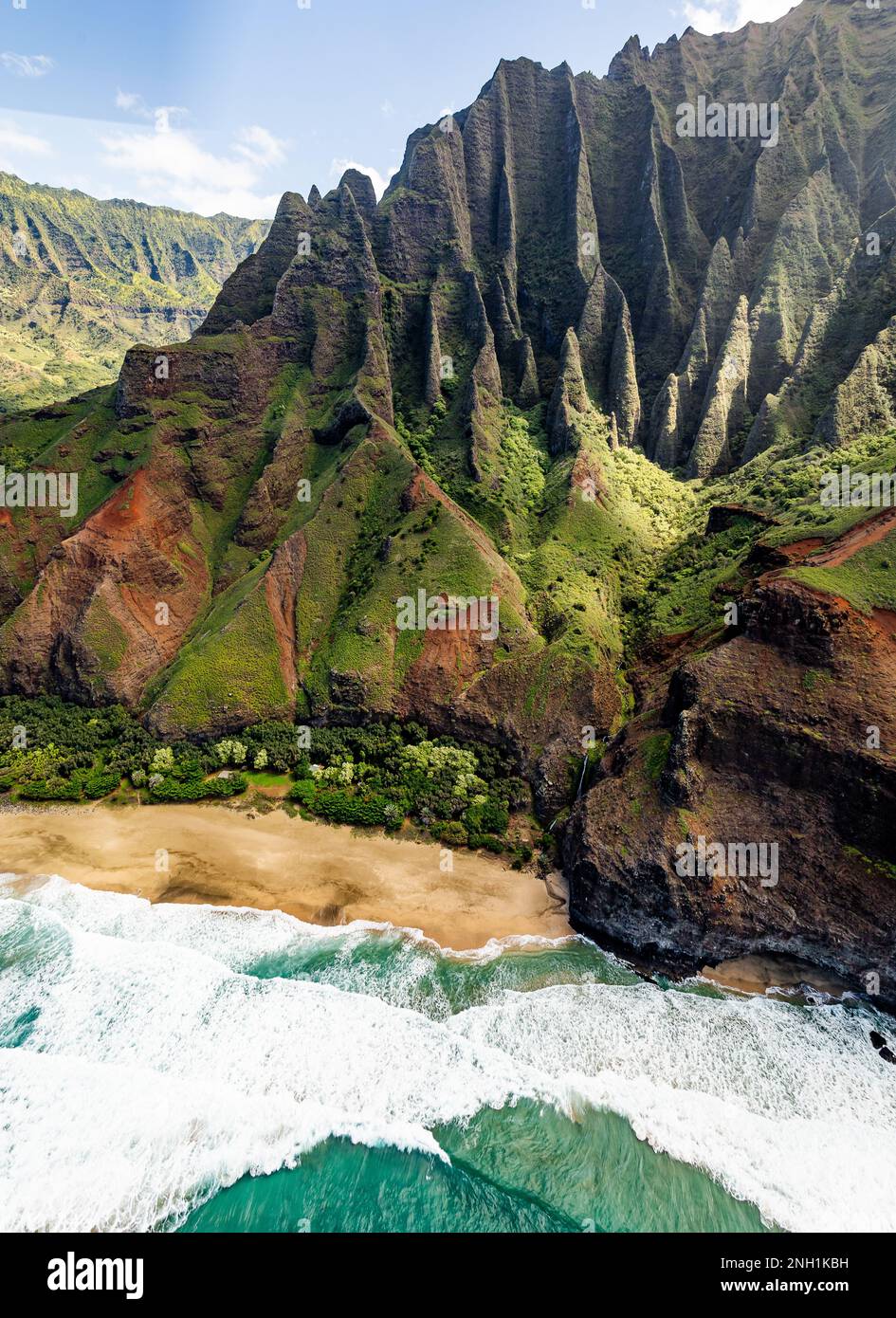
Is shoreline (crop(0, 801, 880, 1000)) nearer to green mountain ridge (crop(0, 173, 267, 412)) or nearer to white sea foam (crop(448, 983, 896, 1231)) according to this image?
white sea foam (crop(448, 983, 896, 1231))

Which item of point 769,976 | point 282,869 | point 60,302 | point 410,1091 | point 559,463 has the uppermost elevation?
point 60,302

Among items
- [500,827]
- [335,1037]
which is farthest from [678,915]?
[335,1037]

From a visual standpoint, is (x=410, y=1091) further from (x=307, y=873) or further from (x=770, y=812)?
(x=770, y=812)

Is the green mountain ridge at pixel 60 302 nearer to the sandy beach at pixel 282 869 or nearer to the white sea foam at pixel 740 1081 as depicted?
the sandy beach at pixel 282 869

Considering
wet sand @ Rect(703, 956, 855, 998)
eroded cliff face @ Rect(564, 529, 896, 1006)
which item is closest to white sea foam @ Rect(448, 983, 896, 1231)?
wet sand @ Rect(703, 956, 855, 998)

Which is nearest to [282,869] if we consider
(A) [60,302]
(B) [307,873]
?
(B) [307,873]
